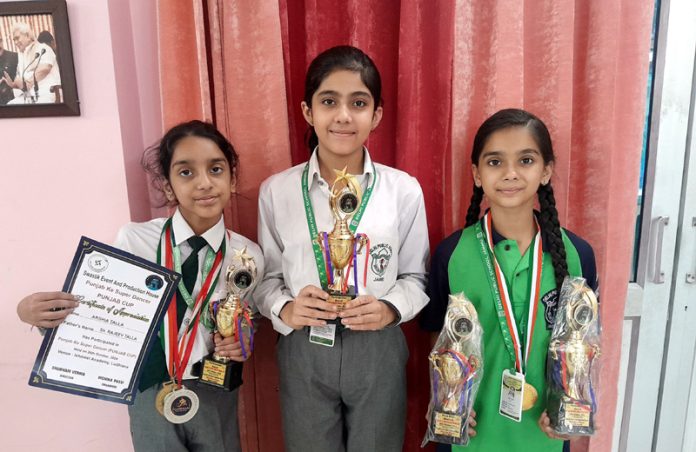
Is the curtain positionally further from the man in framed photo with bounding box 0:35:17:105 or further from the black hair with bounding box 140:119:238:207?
the man in framed photo with bounding box 0:35:17:105

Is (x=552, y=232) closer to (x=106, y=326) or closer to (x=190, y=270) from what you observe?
(x=190, y=270)

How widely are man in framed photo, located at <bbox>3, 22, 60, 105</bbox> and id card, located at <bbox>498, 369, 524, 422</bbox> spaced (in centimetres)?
158

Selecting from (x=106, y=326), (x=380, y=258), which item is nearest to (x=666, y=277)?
(x=380, y=258)

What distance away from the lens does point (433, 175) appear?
1.60m

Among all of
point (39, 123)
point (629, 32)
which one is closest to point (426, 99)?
point (629, 32)

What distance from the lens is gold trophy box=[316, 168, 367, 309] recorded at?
1105mm

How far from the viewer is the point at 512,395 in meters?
1.19

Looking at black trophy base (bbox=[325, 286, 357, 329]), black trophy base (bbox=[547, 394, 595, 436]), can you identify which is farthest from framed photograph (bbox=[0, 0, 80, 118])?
black trophy base (bbox=[547, 394, 595, 436])

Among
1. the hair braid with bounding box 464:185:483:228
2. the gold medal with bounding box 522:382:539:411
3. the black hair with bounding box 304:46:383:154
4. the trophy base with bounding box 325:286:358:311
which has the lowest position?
the gold medal with bounding box 522:382:539:411

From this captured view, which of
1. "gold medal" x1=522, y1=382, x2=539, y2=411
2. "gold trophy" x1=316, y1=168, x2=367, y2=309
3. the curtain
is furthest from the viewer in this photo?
A: the curtain

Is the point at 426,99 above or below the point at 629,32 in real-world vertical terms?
below

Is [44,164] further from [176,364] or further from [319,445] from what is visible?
[319,445]

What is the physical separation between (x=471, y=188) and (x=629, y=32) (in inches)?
30.3

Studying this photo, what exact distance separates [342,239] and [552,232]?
643 millimetres
